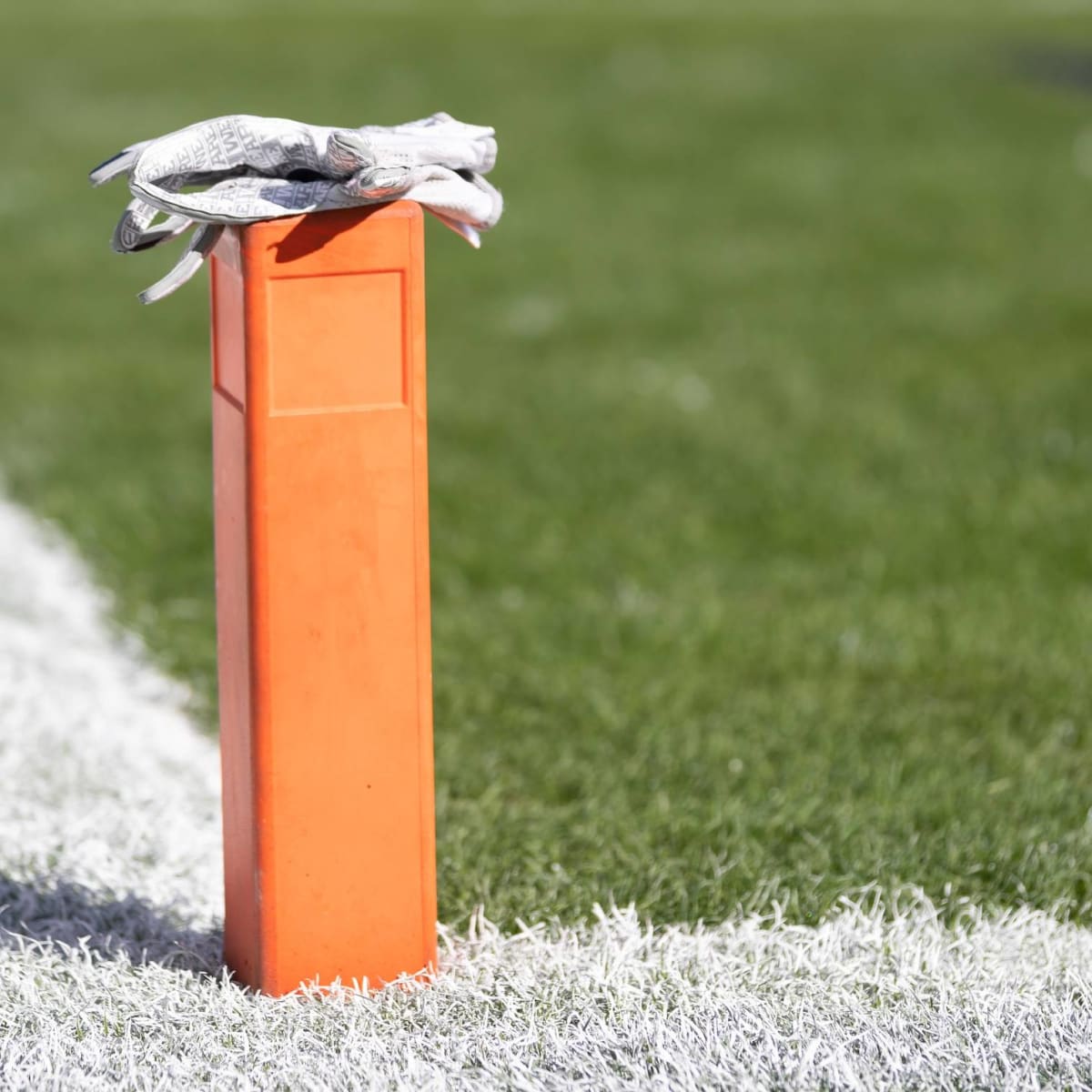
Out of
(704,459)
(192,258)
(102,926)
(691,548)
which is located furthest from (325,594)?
(704,459)

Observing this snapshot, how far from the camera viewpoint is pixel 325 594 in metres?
2.58

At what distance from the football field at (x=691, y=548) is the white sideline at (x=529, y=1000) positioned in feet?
0.04

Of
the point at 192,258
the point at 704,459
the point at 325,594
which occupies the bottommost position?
the point at 704,459

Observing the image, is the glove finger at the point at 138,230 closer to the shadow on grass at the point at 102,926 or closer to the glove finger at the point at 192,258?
the glove finger at the point at 192,258

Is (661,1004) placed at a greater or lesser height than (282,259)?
lesser

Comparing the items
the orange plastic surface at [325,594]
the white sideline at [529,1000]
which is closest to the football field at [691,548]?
the white sideline at [529,1000]

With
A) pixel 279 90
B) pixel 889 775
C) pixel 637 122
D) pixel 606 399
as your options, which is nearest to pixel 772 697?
pixel 889 775

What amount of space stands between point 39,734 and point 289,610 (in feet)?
5.26

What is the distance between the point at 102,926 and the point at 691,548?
2891 millimetres

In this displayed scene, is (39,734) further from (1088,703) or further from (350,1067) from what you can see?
(1088,703)

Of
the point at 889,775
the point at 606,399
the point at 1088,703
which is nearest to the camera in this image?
the point at 889,775

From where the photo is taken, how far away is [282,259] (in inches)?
97.1

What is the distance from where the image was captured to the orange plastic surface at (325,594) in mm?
2498

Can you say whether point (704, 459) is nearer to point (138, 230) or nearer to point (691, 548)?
point (691, 548)
